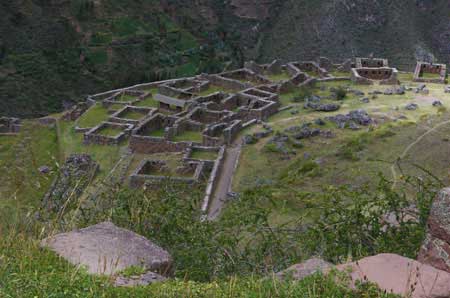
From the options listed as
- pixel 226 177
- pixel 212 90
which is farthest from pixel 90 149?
pixel 212 90

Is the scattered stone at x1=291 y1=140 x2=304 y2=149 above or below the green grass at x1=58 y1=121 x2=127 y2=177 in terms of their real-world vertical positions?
above

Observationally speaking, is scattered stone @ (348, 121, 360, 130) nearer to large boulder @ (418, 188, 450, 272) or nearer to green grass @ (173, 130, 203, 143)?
green grass @ (173, 130, 203, 143)

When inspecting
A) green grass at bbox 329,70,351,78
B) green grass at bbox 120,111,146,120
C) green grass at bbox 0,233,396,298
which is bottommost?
green grass at bbox 120,111,146,120

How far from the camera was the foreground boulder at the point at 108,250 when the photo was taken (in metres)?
8.01

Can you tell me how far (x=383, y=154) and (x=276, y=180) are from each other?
15.5ft

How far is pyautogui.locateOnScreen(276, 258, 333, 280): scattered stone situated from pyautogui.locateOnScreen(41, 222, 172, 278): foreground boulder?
1.51m

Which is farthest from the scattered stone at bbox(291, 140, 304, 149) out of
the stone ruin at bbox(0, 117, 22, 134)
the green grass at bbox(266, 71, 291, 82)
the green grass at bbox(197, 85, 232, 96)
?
the stone ruin at bbox(0, 117, 22, 134)

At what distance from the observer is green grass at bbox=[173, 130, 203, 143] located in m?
34.3

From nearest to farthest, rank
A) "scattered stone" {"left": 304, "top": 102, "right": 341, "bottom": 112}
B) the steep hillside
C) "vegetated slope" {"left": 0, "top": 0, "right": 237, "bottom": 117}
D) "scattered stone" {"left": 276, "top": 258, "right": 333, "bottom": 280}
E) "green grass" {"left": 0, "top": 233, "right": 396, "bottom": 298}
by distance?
"green grass" {"left": 0, "top": 233, "right": 396, "bottom": 298} < "scattered stone" {"left": 276, "top": 258, "right": 333, "bottom": 280} < "scattered stone" {"left": 304, "top": 102, "right": 341, "bottom": 112} < "vegetated slope" {"left": 0, "top": 0, "right": 237, "bottom": 117} < the steep hillside

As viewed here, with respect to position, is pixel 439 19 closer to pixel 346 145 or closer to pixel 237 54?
pixel 237 54

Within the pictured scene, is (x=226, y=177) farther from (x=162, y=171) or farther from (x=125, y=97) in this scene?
(x=125, y=97)

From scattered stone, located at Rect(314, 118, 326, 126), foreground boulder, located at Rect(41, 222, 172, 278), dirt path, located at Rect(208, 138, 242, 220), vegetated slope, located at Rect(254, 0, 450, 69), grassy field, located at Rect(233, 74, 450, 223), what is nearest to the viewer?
foreground boulder, located at Rect(41, 222, 172, 278)

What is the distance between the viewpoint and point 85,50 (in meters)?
74.1

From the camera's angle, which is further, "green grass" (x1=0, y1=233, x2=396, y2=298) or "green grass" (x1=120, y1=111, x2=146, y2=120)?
"green grass" (x1=120, y1=111, x2=146, y2=120)
